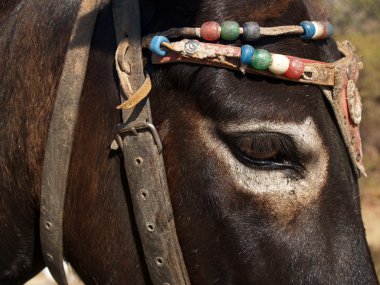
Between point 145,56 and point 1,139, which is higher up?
point 145,56

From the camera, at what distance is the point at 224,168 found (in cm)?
196

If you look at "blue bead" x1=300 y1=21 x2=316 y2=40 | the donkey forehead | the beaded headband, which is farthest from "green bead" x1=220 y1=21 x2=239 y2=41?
"blue bead" x1=300 y1=21 x2=316 y2=40

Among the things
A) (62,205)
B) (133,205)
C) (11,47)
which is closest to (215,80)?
(133,205)

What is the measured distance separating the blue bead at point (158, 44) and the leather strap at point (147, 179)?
0.17 feet

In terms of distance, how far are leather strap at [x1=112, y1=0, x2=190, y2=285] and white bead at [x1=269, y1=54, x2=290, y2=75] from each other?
1.28ft

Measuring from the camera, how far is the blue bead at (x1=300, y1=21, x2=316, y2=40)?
6.68ft

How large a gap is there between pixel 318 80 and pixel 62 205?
902mm

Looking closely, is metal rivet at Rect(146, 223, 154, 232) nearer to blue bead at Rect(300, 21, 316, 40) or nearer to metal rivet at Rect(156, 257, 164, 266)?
metal rivet at Rect(156, 257, 164, 266)

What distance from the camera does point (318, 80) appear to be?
6.56ft

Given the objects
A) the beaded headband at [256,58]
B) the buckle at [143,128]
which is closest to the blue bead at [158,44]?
the beaded headband at [256,58]

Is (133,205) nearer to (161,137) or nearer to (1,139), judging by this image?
(161,137)

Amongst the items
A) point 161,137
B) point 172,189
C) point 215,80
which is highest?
point 215,80

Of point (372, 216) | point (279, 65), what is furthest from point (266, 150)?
point (372, 216)

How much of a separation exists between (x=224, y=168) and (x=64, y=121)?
→ 1.78ft
